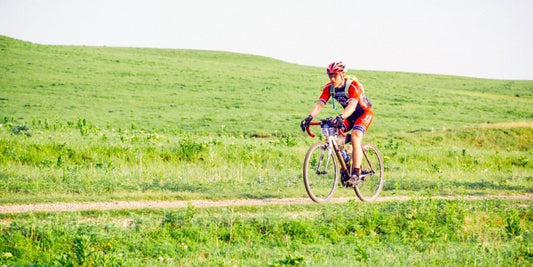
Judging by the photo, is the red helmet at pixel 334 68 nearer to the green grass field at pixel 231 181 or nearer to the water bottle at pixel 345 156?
the water bottle at pixel 345 156

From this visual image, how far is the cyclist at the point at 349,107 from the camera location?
10469mm

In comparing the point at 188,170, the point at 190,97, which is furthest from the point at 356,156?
the point at 190,97

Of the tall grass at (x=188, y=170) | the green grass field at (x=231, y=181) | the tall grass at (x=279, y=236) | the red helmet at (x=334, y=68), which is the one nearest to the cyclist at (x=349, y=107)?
the red helmet at (x=334, y=68)

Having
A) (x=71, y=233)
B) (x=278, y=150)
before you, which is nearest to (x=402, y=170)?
(x=278, y=150)

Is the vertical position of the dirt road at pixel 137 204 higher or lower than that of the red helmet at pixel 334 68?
lower

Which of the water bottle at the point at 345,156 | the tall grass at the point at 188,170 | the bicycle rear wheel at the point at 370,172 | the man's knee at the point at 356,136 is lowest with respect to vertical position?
the tall grass at the point at 188,170

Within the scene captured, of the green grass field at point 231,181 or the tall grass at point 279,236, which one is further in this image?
the green grass field at point 231,181

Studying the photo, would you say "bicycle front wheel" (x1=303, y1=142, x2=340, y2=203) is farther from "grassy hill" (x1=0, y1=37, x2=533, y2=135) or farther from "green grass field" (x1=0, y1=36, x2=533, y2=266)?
"grassy hill" (x1=0, y1=37, x2=533, y2=135)

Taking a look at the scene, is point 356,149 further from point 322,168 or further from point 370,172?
point 370,172

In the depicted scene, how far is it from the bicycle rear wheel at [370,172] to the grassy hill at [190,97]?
1350 cm

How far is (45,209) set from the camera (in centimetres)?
948

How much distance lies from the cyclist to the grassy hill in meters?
14.8

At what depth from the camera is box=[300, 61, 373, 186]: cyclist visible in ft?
34.3

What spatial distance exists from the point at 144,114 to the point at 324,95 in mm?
23023
